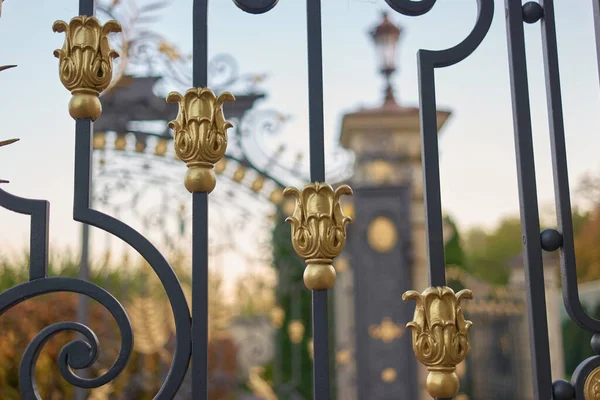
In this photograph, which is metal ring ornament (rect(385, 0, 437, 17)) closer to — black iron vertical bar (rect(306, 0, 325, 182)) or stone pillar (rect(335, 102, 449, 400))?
black iron vertical bar (rect(306, 0, 325, 182))

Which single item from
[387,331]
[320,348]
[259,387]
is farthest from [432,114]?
[259,387]

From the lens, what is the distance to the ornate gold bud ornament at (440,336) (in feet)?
2.60

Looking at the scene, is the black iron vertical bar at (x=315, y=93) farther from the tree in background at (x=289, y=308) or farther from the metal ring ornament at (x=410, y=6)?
the tree in background at (x=289, y=308)

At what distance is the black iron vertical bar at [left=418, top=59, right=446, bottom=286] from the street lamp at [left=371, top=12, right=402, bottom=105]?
10.7ft

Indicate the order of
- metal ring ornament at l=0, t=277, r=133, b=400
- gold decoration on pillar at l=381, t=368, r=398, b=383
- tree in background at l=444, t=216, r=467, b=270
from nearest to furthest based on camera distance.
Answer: metal ring ornament at l=0, t=277, r=133, b=400 < gold decoration on pillar at l=381, t=368, r=398, b=383 < tree in background at l=444, t=216, r=467, b=270

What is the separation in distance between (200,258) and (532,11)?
0.55m

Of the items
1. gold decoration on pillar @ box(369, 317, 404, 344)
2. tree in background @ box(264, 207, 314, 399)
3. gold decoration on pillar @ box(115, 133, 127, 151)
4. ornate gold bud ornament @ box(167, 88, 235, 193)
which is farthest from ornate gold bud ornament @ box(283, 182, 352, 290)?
gold decoration on pillar @ box(369, 317, 404, 344)

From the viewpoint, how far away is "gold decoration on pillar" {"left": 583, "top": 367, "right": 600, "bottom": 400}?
816 millimetres

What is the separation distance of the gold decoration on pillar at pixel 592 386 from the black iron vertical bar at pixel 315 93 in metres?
0.40

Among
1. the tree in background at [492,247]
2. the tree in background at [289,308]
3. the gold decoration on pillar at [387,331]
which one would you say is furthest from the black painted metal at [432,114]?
the tree in background at [492,247]

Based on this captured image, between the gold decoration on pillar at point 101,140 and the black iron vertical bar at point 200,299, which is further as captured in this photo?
the gold decoration on pillar at point 101,140

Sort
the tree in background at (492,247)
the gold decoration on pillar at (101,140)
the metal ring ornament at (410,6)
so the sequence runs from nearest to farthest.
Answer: the metal ring ornament at (410,6), the gold decoration on pillar at (101,140), the tree in background at (492,247)

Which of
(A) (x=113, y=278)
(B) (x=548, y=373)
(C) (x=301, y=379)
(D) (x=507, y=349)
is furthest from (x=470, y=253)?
(B) (x=548, y=373)

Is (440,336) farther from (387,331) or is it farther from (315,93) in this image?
(387,331)
